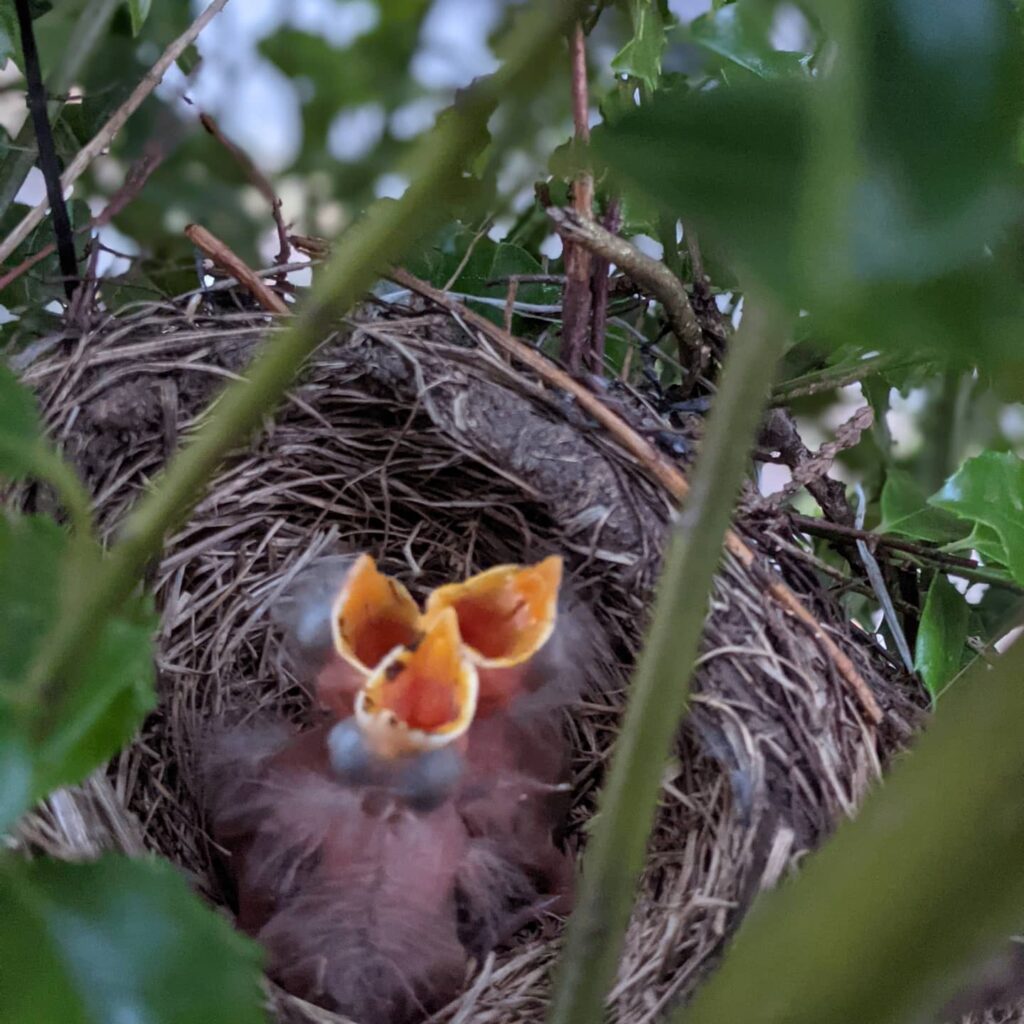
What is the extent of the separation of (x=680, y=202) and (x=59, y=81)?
0.76 metres

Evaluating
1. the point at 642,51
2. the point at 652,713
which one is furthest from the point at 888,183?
the point at 642,51

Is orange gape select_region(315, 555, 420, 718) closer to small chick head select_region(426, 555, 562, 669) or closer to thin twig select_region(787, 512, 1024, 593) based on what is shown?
small chick head select_region(426, 555, 562, 669)

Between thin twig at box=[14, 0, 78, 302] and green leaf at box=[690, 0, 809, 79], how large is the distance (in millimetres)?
412

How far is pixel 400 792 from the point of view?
0.79 m

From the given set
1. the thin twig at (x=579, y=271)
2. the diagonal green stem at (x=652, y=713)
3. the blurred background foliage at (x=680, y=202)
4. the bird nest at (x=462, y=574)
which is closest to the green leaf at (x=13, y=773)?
the blurred background foliage at (x=680, y=202)

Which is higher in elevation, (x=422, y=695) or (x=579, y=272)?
(x=579, y=272)

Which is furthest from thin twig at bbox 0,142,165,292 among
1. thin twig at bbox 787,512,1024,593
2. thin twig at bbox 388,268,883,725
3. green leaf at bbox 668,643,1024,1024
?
green leaf at bbox 668,643,1024,1024

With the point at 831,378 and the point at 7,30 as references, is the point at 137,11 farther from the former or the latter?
the point at 831,378

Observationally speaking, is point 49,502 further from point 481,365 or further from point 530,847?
point 530,847

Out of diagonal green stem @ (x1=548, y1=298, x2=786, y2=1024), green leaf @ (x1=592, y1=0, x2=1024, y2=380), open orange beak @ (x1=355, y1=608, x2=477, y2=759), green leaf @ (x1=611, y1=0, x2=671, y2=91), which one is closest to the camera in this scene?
green leaf @ (x1=592, y1=0, x2=1024, y2=380)

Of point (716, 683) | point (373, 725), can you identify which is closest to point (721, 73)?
point (716, 683)

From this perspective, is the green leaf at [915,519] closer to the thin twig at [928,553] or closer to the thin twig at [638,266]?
the thin twig at [928,553]

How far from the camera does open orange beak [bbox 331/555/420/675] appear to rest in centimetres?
81

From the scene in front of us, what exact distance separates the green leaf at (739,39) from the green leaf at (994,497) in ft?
0.89
